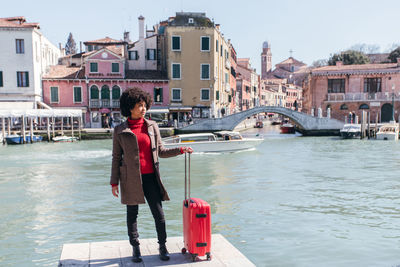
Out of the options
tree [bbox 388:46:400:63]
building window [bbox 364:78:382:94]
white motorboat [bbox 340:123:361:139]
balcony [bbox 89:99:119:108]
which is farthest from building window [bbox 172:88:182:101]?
tree [bbox 388:46:400:63]

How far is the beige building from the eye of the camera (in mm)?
35062

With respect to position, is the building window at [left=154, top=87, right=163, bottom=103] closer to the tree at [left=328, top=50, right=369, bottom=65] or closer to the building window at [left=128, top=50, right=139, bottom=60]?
the building window at [left=128, top=50, right=139, bottom=60]

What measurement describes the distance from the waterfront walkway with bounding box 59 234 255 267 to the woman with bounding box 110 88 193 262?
0.13 m

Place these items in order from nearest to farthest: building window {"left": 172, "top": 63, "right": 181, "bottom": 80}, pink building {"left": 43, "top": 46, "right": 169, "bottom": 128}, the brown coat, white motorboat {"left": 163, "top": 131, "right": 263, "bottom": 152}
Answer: the brown coat < white motorboat {"left": 163, "top": 131, "right": 263, "bottom": 152} < pink building {"left": 43, "top": 46, "right": 169, "bottom": 128} < building window {"left": 172, "top": 63, "right": 181, "bottom": 80}

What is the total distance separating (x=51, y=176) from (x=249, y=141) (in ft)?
36.0

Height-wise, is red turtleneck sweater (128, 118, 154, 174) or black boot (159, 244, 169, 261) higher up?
red turtleneck sweater (128, 118, 154, 174)

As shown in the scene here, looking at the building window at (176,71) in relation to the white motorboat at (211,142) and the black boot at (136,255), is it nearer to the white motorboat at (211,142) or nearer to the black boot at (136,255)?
the white motorboat at (211,142)

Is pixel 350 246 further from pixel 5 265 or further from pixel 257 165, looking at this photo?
pixel 257 165

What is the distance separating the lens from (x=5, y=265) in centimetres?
588

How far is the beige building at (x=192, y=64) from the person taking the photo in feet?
115

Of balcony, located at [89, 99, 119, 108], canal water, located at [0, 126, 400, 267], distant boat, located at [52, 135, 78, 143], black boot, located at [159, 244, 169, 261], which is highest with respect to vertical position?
balcony, located at [89, 99, 119, 108]

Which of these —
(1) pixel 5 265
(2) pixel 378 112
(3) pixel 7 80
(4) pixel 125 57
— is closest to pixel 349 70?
(2) pixel 378 112

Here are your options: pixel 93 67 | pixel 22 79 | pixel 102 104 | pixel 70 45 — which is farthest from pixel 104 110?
pixel 70 45

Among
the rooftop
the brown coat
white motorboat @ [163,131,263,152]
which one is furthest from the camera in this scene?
the rooftop
